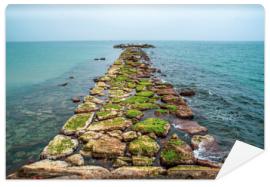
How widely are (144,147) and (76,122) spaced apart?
3.68 metres

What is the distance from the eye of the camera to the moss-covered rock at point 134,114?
46.1 ft

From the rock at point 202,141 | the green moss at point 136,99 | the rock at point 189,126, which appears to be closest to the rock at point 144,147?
the rock at point 202,141

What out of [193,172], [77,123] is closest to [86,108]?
[77,123]

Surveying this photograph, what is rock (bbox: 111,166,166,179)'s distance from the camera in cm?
931

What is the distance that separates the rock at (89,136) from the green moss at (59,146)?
499 mm

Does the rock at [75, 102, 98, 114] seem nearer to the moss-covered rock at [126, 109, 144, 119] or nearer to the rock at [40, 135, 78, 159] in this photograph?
the moss-covered rock at [126, 109, 144, 119]

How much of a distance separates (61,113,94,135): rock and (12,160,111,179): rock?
8.96 ft

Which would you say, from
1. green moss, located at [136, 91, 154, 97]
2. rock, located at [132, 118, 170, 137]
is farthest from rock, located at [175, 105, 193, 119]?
green moss, located at [136, 91, 154, 97]

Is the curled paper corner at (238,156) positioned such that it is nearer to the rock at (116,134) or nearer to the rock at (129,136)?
the rock at (129,136)

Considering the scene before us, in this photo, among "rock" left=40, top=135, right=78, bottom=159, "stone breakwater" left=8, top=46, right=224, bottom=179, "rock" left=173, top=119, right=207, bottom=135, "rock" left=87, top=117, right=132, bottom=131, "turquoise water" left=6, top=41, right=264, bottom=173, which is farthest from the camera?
"rock" left=173, top=119, right=207, bottom=135

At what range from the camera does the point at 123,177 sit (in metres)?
9.31
